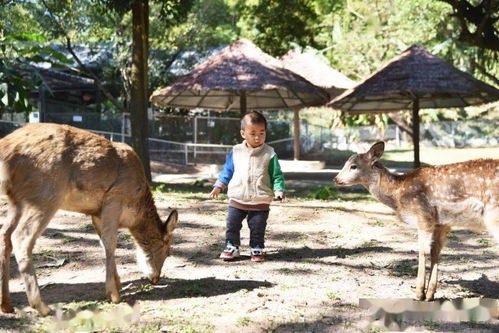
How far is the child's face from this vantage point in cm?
567

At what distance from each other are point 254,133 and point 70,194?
7.05 feet

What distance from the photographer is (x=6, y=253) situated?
3.97 metres

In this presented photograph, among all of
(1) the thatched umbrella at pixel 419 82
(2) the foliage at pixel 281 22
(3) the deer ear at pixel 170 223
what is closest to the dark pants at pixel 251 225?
(3) the deer ear at pixel 170 223

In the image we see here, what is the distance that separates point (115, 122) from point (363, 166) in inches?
751

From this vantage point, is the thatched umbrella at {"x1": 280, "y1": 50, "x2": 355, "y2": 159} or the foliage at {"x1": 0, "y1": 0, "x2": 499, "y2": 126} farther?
the foliage at {"x1": 0, "y1": 0, "x2": 499, "y2": 126}

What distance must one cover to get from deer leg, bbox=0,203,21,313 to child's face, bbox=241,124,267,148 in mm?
2487

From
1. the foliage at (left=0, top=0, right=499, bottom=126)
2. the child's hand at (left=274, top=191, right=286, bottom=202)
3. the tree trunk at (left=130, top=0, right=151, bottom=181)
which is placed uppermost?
the foliage at (left=0, top=0, right=499, bottom=126)

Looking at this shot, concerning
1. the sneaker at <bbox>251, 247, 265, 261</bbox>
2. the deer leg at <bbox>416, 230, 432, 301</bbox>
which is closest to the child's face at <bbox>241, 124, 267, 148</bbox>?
the sneaker at <bbox>251, 247, 265, 261</bbox>

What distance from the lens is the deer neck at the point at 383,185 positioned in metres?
5.14

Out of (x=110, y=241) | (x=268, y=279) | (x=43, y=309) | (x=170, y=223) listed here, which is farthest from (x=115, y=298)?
(x=268, y=279)

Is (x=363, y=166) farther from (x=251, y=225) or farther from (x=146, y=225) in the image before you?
(x=146, y=225)

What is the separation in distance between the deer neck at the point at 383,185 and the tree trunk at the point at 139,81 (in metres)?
7.60

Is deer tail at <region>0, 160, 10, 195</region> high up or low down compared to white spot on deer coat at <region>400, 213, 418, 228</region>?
up

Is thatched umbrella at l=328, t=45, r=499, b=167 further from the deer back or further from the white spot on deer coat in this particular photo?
the deer back
